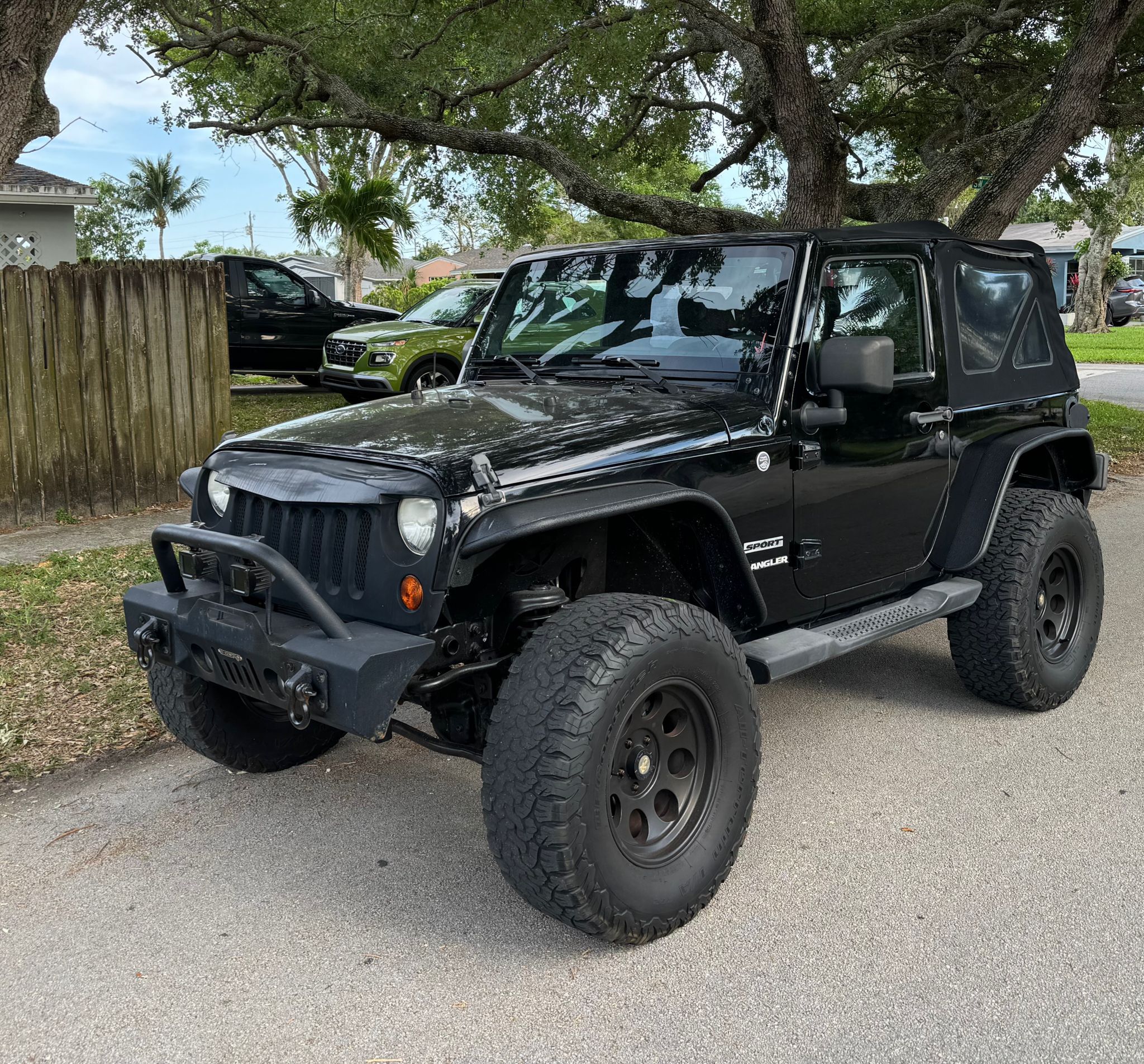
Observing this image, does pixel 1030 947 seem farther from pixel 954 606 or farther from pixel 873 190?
pixel 873 190

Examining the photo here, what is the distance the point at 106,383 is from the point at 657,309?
568 cm

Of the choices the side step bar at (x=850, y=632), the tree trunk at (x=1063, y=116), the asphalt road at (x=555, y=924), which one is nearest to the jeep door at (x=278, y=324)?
the tree trunk at (x=1063, y=116)

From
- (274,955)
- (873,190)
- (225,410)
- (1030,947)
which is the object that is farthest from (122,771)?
(873,190)

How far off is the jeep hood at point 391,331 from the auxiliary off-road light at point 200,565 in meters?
9.91

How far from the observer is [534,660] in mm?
3143

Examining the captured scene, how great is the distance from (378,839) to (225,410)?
623 cm

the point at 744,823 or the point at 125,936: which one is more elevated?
the point at 744,823

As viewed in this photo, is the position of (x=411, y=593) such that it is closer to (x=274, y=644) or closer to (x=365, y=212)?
(x=274, y=644)

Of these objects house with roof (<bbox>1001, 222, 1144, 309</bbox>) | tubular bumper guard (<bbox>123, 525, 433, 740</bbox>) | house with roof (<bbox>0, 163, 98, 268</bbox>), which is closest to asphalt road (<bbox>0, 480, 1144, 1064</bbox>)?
tubular bumper guard (<bbox>123, 525, 433, 740</bbox>)

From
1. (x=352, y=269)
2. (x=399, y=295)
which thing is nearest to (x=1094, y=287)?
(x=399, y=295)

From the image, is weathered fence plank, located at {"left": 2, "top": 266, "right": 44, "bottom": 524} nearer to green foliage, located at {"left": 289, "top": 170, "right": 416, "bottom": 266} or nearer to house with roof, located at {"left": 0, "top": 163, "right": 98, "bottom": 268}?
house with roof, located at {"left": 0, "top": 163, "right": 98, "bottom": 268}

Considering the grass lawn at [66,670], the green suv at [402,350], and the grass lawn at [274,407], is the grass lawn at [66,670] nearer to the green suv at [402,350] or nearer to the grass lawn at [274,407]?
the grass lawn at [274,407]

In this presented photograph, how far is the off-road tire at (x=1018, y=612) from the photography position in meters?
4.69

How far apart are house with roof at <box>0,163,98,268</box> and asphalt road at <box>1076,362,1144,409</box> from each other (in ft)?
52.5
